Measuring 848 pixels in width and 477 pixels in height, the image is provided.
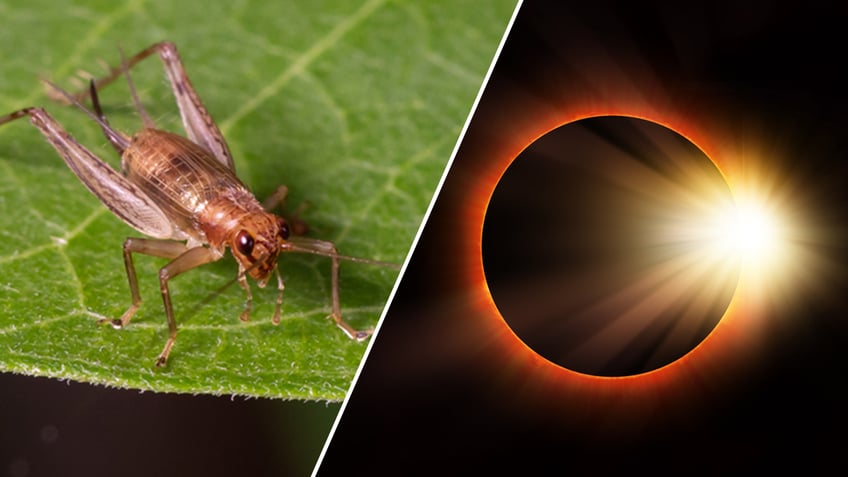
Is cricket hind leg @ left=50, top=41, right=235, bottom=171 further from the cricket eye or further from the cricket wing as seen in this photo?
the cricket eye

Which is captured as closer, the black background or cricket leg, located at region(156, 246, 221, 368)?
the black background

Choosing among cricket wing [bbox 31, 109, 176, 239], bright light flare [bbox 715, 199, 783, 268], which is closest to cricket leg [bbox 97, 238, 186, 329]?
cricket wing [bbox 31, 109, 176, 239]

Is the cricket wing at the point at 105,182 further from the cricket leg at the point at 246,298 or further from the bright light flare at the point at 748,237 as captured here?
the bright light flare at the point at 748,237

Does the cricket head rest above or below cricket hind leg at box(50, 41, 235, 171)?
below

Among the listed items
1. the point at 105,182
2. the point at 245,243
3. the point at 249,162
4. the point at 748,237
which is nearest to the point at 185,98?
the point at 249,162

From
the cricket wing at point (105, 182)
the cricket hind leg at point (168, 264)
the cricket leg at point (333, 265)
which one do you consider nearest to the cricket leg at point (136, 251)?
the cricket hind leg at point (168, 264)

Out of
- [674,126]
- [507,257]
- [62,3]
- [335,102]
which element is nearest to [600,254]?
[507,257]

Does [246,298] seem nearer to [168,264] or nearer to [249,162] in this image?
[168,264]
